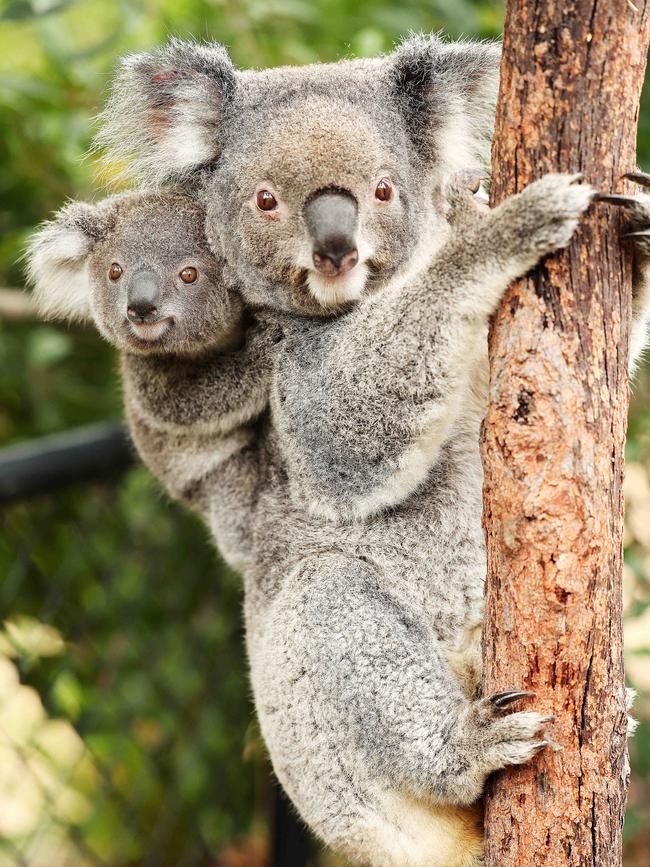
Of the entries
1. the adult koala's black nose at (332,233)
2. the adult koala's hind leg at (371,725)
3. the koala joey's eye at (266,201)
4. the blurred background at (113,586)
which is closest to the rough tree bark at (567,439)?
the adult koala's hind leg at (371,725)

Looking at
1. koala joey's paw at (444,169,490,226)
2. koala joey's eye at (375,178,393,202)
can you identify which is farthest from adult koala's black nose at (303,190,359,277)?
koala joey's paw at (444,169,490,226)

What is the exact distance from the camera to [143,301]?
277 centimetres

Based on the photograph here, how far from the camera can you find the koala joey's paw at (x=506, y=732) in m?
2.14

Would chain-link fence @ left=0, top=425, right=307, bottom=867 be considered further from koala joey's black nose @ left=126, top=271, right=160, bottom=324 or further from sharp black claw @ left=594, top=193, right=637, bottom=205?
sharp black claw @ left=594, top=193, right=637, bottom=205

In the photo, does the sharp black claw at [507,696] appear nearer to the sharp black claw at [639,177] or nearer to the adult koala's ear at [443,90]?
the sharp black claw at [639,177]

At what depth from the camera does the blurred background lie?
409 cm

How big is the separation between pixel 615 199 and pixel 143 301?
1.30 meters

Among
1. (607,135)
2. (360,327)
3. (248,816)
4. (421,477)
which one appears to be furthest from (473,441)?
(248,816)

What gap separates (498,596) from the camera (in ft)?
7.02

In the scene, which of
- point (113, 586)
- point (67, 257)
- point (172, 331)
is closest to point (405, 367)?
point (172, 331)

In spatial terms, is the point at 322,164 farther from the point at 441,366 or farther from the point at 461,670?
the point at 461,670

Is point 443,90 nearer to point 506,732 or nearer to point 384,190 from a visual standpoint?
point 384,190

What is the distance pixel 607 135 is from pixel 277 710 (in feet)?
5.55

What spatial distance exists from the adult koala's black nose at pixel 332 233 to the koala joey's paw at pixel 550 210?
0.46 metres
